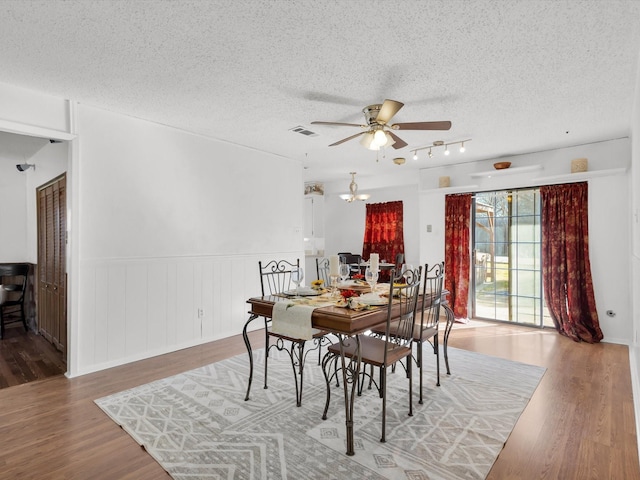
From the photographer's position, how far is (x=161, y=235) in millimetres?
3938

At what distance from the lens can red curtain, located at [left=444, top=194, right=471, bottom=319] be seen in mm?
5535

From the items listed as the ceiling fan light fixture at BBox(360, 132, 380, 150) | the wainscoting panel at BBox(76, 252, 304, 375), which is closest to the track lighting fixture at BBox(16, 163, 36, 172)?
the wainscoting panel at BBox(76, 252, 304, 375)

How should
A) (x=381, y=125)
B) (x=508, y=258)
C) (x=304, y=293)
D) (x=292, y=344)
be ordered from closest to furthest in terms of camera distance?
(x=292, y=344) → (x=304, y=293) → (x=381, y=125) → (x=508, y=258)

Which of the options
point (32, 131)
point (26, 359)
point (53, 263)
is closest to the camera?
point (32, 131)

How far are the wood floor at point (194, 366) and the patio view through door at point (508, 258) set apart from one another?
4.71 feet

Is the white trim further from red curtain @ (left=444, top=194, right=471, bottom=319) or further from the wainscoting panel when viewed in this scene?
red curtain @ (left=444, top=194, right=471, bottom=319)

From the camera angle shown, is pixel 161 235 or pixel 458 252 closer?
pixel 161 235

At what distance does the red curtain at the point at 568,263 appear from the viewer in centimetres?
449

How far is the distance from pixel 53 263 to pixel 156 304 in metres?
1.42

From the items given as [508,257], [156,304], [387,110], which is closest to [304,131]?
[387,110]

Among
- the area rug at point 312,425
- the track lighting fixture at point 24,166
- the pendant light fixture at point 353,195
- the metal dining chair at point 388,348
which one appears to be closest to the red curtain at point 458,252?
the pendant light fixture at point 353,195

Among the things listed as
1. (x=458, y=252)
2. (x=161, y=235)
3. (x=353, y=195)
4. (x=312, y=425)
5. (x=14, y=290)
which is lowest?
(x=312, y=425)

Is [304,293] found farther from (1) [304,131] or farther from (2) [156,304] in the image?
(1) [304,131]

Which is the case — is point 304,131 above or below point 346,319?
above
